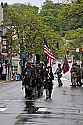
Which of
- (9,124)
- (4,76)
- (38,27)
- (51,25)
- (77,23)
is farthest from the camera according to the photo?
(51,25)

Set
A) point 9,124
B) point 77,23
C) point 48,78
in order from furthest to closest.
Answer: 1. point 77,23
2. point 48,78
3. point 9,124

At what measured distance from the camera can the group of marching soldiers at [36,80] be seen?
26125 millimetres

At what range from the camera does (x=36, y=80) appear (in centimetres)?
2673

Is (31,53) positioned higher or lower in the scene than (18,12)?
lower

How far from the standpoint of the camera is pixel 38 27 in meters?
80.4

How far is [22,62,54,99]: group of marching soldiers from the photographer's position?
26125mm

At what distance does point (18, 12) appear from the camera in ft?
270

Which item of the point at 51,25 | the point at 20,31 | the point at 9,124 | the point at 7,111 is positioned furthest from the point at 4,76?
the point at 9,124

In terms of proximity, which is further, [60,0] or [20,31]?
[20,31]

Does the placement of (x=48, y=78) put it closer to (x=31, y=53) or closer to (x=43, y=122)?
(x=43, y=122)

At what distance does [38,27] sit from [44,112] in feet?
204

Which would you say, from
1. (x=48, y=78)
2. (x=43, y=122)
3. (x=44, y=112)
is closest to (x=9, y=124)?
(x=43, y=122)

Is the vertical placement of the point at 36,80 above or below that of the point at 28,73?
below

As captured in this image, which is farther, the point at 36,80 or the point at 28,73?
the point at 36,80
